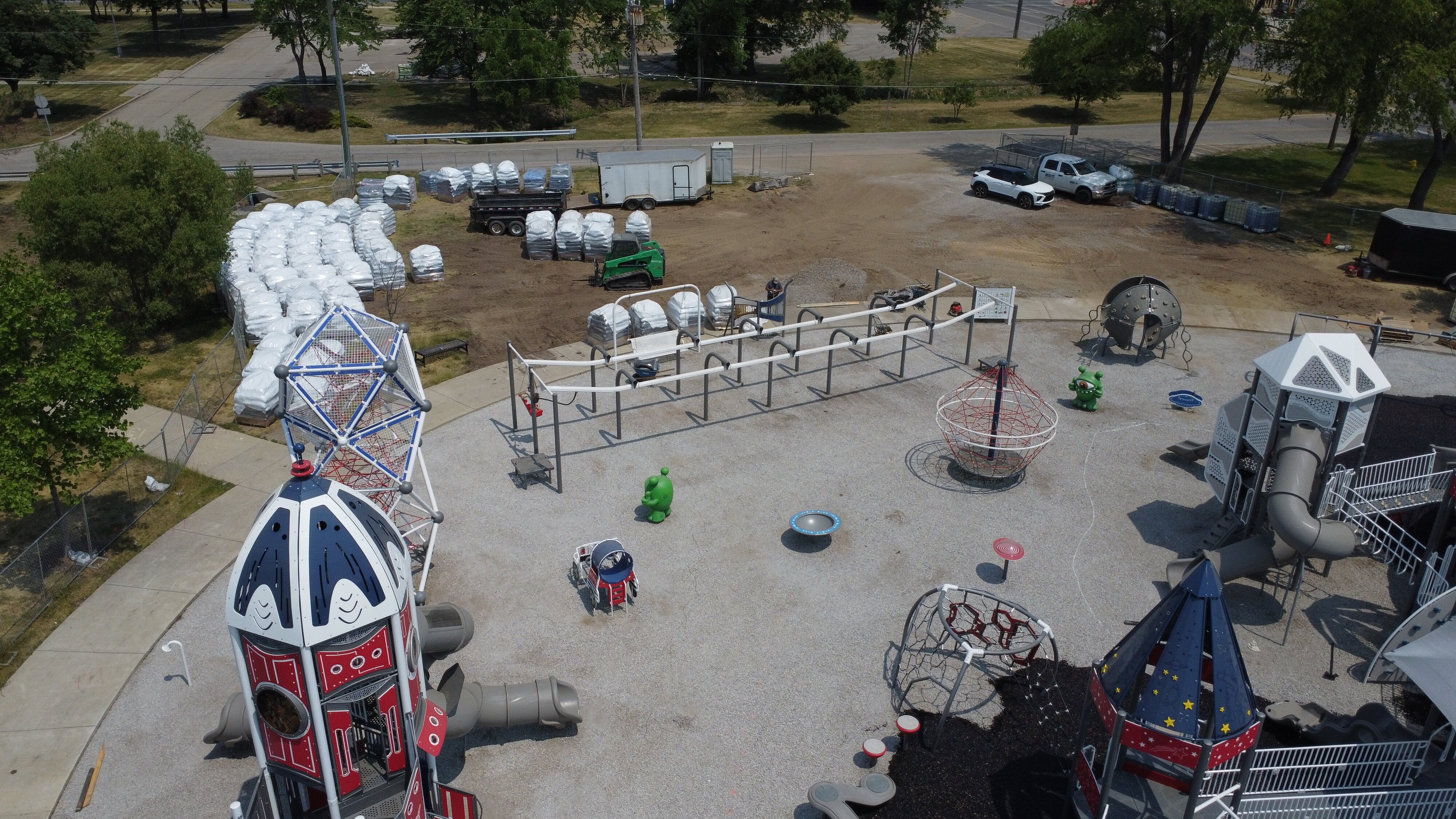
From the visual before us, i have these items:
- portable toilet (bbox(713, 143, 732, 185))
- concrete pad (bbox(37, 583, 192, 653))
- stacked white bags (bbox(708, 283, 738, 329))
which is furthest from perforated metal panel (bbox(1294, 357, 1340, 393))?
portable toilet (bbox(713, 143, 732, 185))

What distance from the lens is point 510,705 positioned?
46.5ft

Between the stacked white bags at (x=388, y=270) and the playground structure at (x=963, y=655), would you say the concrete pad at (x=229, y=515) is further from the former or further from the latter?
the playground structure at (x=963, y=655)

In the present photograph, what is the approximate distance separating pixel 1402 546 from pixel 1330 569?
240 cm

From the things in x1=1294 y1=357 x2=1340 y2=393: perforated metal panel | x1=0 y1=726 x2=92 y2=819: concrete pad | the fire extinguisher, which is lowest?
x1=0 y1=726 x2=92 y2=819: concrete pad

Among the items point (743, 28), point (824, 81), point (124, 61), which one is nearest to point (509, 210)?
point (824, 81)

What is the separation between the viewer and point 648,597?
17.5 meters

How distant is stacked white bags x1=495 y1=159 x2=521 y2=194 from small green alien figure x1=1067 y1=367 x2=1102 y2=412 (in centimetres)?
2482

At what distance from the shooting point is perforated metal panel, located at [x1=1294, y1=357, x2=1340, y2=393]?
16.9 metres

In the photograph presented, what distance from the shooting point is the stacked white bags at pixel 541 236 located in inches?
1341

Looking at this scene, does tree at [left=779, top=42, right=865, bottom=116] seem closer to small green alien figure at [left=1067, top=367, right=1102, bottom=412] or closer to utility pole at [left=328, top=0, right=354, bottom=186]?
utility pole at [left=328, top=0, right=354, bottom=186]

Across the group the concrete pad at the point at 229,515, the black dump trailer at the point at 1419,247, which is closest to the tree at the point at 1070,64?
the black dump trailer at the point at 1419,247

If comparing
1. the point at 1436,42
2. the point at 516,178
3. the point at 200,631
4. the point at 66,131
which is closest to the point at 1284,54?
the point at 1436,42

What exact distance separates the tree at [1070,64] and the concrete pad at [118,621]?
46729 millimetres

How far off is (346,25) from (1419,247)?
170 ft
